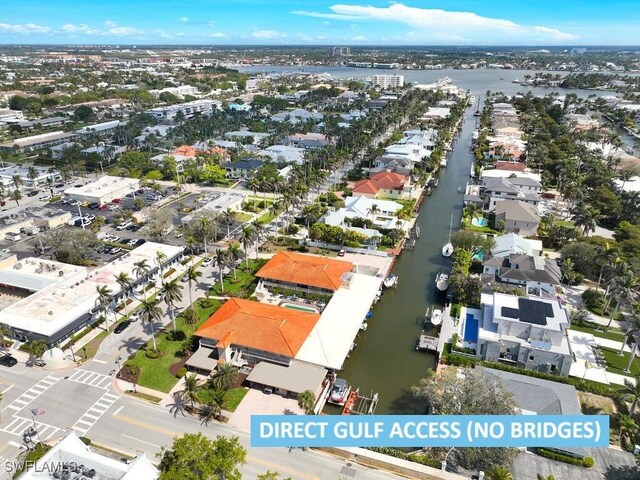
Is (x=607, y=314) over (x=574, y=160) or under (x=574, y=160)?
under

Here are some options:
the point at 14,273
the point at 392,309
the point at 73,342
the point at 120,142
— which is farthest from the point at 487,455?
the point at 120,142

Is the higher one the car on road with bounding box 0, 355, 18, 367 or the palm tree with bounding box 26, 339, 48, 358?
the palm tree with bounding box 26, 339, 48, 358

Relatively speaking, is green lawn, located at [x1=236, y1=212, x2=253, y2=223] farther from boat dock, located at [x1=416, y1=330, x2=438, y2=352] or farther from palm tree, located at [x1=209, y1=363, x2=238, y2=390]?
palm tree, located at [x1=209, y1=363, x2=238, y2=390]

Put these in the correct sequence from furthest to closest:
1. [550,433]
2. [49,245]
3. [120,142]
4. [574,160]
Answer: [120,142] → [574,160] → [49,245] → [550,433]

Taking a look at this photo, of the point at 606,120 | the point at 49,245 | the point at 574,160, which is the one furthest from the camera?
the point at 606,120

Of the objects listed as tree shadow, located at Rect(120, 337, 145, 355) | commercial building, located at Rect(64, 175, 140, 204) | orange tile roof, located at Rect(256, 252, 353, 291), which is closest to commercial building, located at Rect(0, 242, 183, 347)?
tree shadow, located at Rect(120, 337, 145, 355)

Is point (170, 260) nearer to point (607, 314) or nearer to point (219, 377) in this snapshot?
point (219, 377)

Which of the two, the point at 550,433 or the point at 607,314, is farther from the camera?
the point at 607,314
